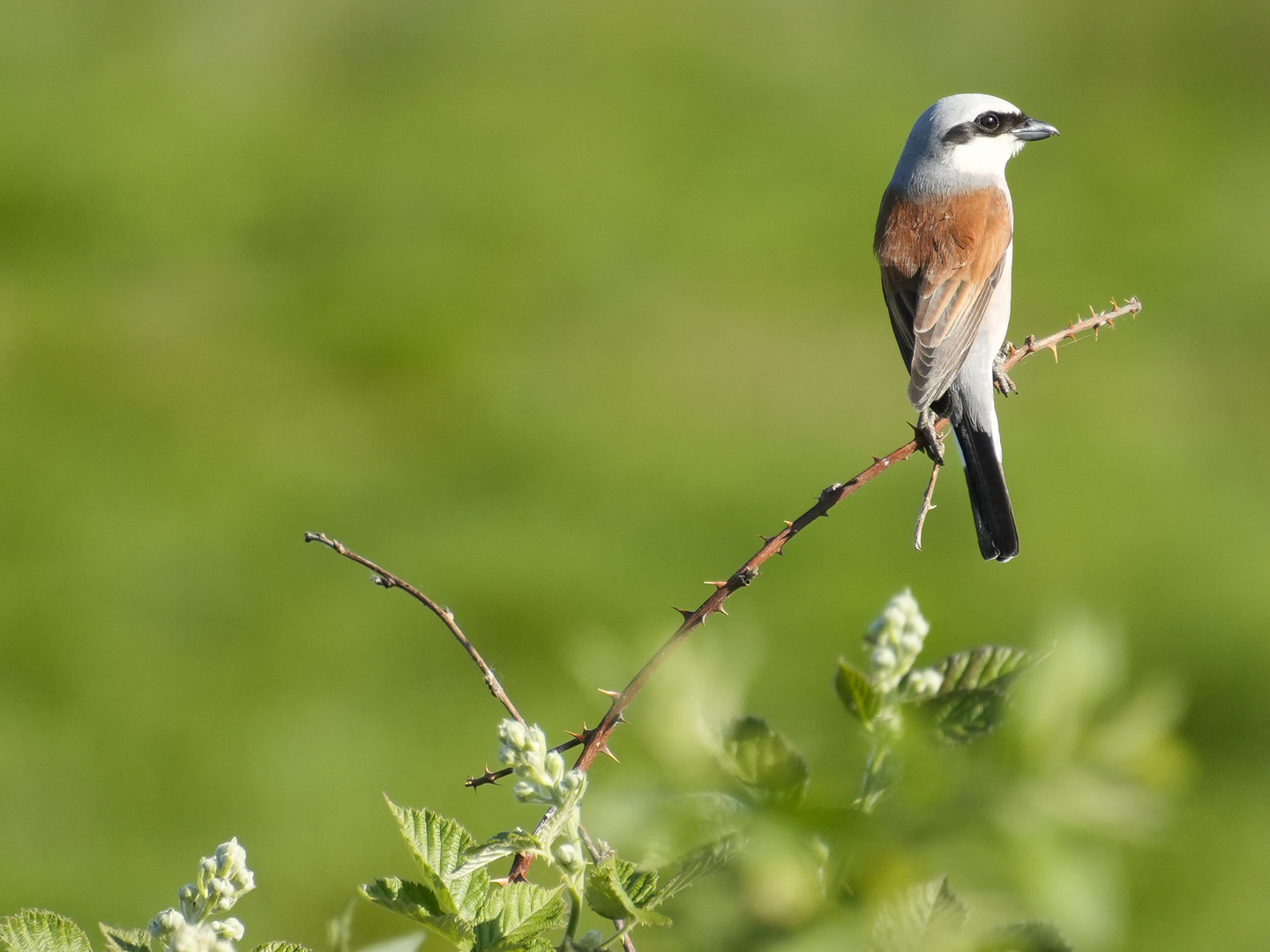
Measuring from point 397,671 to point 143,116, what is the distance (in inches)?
237

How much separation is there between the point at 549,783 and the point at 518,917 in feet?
0.48

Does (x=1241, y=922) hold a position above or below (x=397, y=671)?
below

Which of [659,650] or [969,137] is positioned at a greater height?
[969,137]

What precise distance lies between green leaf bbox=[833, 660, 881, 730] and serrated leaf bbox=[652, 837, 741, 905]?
0.26 meters

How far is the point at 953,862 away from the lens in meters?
0.88

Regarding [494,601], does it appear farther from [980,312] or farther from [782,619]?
[980,312]

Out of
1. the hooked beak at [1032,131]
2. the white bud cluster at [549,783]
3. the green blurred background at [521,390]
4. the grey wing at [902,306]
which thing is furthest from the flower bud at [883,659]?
the green blurred background at [521,390]

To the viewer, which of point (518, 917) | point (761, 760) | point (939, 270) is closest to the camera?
point (761, 760)

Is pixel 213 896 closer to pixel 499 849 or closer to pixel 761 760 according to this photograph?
pixel 499 849

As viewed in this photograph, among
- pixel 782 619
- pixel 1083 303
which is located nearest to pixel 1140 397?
pixel 1083 303

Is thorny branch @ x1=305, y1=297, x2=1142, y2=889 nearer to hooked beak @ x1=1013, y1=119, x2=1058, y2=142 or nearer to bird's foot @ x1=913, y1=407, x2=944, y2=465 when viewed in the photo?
bird's foot @ x1=913, y1=407, x2=944, y2=465

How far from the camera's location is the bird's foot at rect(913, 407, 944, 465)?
294 centimetres

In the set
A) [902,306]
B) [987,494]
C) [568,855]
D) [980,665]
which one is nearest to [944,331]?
[902,306]

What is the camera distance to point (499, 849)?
4.17 ft
